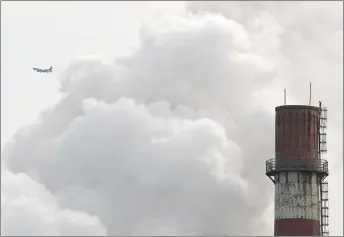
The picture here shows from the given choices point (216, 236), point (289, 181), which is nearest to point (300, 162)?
point (289, 181)

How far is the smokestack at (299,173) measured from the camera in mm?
185375

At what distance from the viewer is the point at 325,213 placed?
18975 centimetres

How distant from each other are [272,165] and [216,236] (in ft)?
41.3

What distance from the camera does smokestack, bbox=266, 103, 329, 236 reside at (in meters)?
185

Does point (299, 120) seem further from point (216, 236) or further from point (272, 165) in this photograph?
point (216, 236)

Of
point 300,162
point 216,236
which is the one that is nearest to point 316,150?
point 300,162

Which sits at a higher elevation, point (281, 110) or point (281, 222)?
point (281, 110)

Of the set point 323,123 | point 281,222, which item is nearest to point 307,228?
point 281,222

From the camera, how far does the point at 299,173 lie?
187 meters

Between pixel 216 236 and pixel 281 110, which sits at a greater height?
pixel 281 110

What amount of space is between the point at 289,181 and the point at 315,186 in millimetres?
3154

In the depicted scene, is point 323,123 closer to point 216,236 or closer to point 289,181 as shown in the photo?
point 289,181

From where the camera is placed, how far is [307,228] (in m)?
184

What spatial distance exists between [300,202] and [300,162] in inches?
188
